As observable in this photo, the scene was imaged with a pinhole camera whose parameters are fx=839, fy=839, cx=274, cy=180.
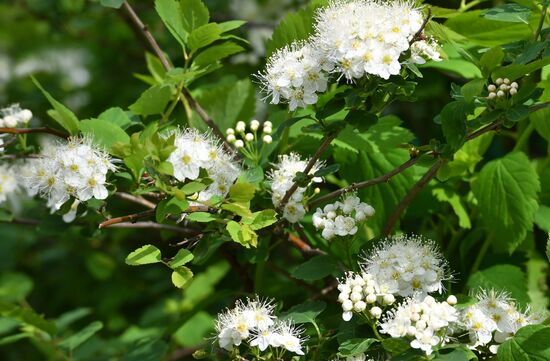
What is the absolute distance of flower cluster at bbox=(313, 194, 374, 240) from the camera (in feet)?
4.17

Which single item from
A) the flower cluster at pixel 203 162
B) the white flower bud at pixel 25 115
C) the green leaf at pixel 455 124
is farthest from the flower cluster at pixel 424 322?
the white flower bud at pixel 25 115

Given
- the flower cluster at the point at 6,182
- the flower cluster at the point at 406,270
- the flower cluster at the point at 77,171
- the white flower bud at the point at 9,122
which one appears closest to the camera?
the flower cluster at the point at 406,270

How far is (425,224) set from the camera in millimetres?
1736

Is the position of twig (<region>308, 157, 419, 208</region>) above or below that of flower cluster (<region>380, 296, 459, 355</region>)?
above

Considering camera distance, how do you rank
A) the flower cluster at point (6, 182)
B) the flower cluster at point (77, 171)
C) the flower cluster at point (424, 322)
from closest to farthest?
the flower cluster at point (424, 322), the flower cluster at point (77, 171), the flower cluster at point (6, 182)

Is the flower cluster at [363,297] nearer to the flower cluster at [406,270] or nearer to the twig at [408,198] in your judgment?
the flower cluster at [406,270]

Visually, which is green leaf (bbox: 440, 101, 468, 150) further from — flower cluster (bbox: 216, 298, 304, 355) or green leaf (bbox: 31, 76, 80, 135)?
green leaf (bbox: 31, 76, 80, 135)

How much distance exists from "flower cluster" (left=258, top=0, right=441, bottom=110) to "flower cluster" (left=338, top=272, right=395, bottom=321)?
0.91 feet

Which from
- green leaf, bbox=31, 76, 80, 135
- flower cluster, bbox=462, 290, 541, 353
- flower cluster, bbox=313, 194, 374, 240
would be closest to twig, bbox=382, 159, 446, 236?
flower cluster, bbox=313, 194, 374, 240

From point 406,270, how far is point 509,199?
0.37 m

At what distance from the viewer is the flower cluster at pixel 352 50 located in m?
1.13

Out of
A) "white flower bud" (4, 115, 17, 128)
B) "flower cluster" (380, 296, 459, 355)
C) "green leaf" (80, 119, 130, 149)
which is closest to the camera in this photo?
"flower cluster" (380, 296, 459, 355)

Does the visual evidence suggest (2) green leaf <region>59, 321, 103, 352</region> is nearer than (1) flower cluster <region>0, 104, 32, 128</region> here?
No

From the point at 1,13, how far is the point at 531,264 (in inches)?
94.0
